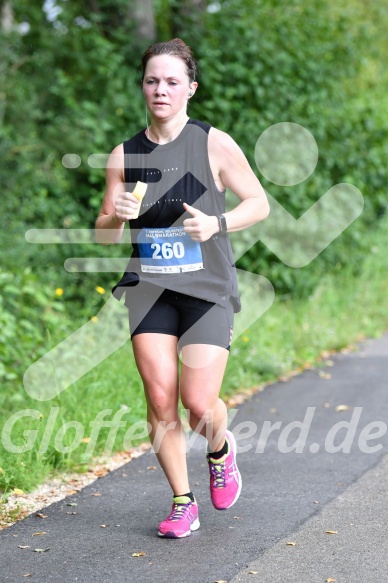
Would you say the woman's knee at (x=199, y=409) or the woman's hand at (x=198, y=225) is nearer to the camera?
the woman's hand at (x=198, y=225)

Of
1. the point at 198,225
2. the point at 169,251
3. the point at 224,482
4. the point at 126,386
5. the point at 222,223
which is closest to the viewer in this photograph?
the point at 198,225

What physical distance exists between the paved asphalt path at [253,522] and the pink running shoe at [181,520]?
0.04m

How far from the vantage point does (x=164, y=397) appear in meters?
4.59

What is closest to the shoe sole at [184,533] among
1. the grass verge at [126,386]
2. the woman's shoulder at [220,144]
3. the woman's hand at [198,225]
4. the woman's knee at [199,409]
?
the woman's knee at [199,409]

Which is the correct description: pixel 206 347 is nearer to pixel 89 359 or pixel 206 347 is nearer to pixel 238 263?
pixel 89 359

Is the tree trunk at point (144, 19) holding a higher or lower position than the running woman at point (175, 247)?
higher

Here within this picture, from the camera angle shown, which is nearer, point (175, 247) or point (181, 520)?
point (175, 247)

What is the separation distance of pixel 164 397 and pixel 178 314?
0.36 meters

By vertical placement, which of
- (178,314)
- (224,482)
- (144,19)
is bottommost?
(224,482)

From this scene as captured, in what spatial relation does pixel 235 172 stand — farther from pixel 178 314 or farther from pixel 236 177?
pixel 178 314

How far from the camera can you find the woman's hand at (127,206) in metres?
4.30

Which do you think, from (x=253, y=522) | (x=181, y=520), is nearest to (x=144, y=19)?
(x=253, y=522)

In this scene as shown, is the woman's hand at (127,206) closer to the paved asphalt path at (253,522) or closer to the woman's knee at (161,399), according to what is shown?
the woman's knee at (161,399)

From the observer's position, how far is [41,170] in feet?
33.5
